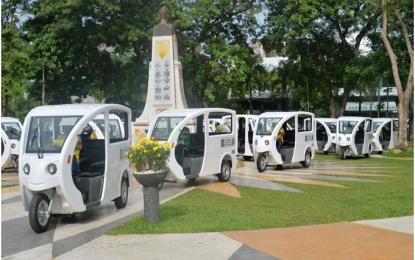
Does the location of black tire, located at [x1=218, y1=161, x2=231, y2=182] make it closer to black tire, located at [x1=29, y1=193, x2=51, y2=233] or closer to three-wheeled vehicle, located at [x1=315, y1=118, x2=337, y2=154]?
black tire, located at [x1=29, y1=193, x2=51, y2=233]

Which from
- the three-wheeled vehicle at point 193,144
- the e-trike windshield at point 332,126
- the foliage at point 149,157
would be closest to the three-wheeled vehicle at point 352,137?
the e-trike windshield at point 332,126

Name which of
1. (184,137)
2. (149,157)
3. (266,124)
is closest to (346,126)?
(266,124)

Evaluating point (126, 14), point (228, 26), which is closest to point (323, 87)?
point (228, 26)

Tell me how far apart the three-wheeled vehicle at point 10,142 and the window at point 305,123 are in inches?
384

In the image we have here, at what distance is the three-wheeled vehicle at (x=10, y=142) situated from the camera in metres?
16.9

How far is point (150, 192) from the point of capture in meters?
8.44

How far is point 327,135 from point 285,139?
26.3 ft

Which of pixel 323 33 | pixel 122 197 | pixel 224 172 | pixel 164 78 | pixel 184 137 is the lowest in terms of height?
pixel 122 197

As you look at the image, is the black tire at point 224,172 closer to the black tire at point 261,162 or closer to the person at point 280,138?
the black tire at point 261,162

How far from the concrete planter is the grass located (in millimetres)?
146

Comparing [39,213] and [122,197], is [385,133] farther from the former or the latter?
[39,213]

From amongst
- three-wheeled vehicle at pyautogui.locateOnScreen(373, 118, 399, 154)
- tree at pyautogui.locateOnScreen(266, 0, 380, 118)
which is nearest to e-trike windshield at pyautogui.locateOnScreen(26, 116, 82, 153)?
three-wheeled vehicle at pyautogui.locateOnScreen(373, 118, 399, 154)

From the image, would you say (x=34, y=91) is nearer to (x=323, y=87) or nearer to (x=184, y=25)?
(x=184, y=25)

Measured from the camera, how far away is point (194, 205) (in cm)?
1014
